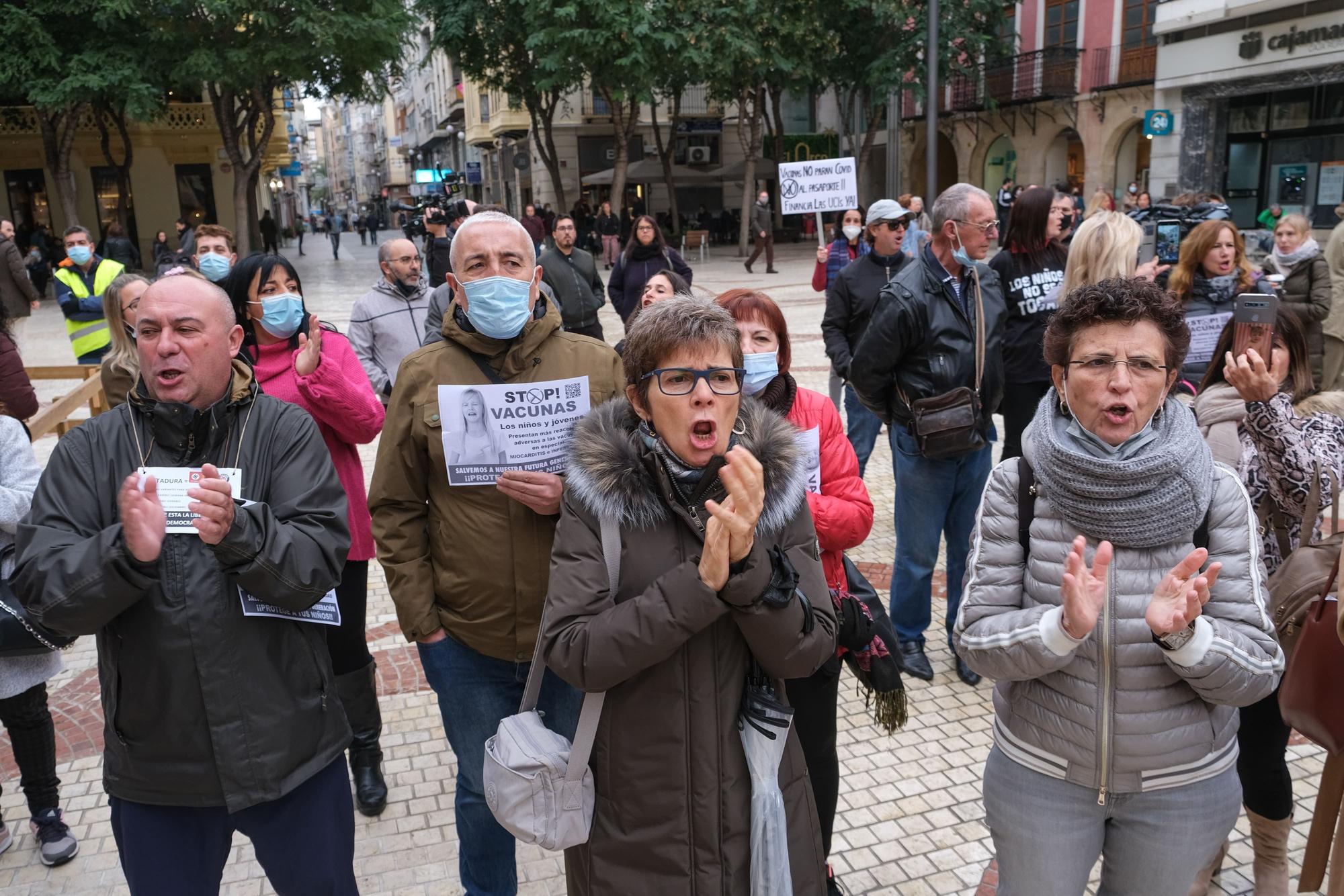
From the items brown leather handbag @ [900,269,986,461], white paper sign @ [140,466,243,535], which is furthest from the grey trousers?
brown leather handbag @ [900,269,986,461]

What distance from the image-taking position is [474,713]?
2.98 m

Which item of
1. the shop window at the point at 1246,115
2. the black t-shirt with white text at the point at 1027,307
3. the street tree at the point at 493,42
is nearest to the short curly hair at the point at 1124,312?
the black t-shirt with white text at the point at 1027,307

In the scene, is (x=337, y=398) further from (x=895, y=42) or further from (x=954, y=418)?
(x=895, y=42)

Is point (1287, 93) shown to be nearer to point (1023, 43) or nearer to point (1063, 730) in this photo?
point (1023, 43)

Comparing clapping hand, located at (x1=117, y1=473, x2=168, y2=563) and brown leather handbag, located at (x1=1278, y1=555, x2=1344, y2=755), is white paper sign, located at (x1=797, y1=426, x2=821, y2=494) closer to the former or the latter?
brown leather handbag, located at (x1=1278, y1=555, x2=1344, y2=755)

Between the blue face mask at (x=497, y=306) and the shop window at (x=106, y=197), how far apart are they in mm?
34934

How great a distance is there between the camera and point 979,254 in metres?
4.45

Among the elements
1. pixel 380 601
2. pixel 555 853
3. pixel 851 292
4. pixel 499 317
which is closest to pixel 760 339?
pixel 499 317

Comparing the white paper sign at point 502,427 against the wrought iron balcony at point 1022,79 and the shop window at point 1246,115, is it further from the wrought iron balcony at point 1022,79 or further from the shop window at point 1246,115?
the wrought iron balcony at point 1022,79

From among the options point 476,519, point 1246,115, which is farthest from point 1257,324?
point 1246,115

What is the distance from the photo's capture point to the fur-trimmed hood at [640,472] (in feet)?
7.20

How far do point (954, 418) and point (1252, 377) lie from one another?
1.37 meters

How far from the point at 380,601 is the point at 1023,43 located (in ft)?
110

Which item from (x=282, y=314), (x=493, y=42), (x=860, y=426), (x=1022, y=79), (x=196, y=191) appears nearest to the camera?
(x=282, y=314)
